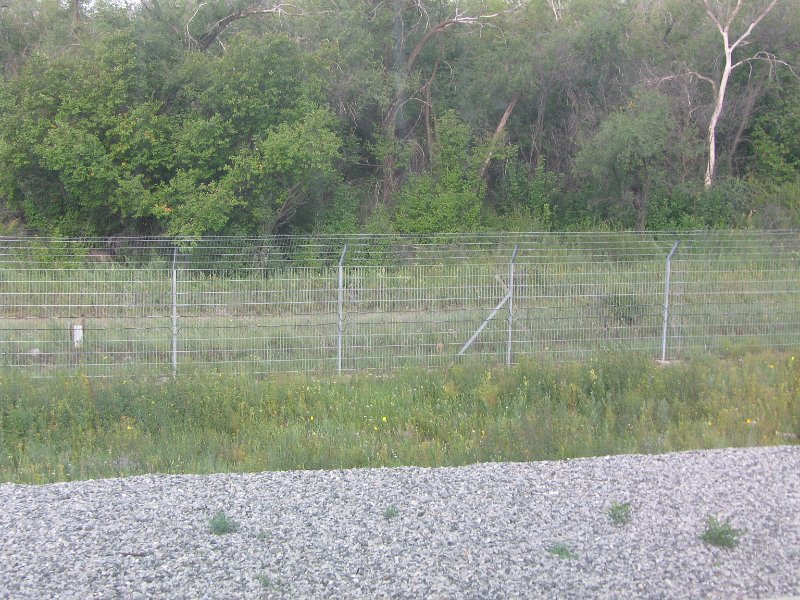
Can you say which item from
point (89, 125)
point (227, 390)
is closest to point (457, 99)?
point (89, 125)

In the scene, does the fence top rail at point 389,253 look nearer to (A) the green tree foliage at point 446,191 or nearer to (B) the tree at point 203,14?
(B) the tree at point 203,14

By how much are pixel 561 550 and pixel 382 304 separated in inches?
330

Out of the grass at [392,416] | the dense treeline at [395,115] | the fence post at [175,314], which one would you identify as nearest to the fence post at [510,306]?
the grass at [392,416]

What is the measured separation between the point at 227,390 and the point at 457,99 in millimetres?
21050

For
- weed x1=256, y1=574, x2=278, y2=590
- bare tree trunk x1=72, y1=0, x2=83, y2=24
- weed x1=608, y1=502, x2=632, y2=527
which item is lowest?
weed x1=256, y1=574, x2=278, y2=590

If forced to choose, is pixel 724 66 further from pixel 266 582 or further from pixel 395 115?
pixel 266 582

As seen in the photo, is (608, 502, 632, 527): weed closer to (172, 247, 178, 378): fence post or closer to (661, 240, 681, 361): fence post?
(172, 247, 178, 378): fence post

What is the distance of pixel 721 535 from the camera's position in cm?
575

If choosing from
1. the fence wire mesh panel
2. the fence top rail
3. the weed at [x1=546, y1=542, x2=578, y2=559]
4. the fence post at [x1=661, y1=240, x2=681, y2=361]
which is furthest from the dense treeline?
the weed at [x1=546, y1=542, x2=578, y2=559]

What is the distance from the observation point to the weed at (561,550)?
5574 millimetres

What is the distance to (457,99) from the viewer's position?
30.2 m

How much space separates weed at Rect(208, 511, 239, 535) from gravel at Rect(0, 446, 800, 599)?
53 mm

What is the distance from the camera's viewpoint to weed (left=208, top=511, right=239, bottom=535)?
5.98 meters

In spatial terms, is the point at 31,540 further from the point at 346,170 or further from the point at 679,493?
the point at 346,170
